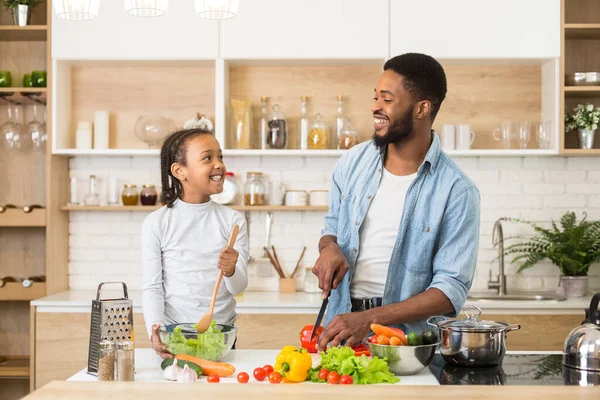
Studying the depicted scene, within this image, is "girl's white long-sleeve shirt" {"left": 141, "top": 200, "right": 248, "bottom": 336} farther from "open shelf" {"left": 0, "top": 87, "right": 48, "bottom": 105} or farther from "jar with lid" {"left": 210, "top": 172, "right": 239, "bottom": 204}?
"open shelf" {"left": 0, "top": 87, "right": 48, "bottom": 105}

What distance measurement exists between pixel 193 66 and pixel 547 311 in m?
2.48

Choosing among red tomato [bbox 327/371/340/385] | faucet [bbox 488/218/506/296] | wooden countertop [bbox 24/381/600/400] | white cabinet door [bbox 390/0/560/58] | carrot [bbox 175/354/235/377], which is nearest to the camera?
wooden countertop [bbox 24/381/600/400]

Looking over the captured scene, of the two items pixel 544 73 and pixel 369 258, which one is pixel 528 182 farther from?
pixel 369 258

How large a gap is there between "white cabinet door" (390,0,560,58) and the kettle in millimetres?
2344

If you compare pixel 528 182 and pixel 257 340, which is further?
pixel 528 182

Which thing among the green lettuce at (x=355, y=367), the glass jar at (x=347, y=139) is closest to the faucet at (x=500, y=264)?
the glass jar at (x=347, y=139)

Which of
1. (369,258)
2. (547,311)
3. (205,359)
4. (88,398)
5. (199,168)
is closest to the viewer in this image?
(88,398)

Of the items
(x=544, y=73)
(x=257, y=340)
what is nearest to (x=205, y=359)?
(x=257, y=340)

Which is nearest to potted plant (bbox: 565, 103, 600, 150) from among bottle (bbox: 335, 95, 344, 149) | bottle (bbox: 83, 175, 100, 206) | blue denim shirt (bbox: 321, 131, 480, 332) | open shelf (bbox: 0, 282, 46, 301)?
bottle (bbox: 335, 95, 344, 149)

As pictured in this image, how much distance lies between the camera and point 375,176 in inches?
102

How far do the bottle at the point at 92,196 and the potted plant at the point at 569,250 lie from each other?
246 cm

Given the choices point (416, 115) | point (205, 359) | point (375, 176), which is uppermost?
point (416, 115)

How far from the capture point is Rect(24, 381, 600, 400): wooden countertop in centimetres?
152

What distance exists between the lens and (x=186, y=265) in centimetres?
262
